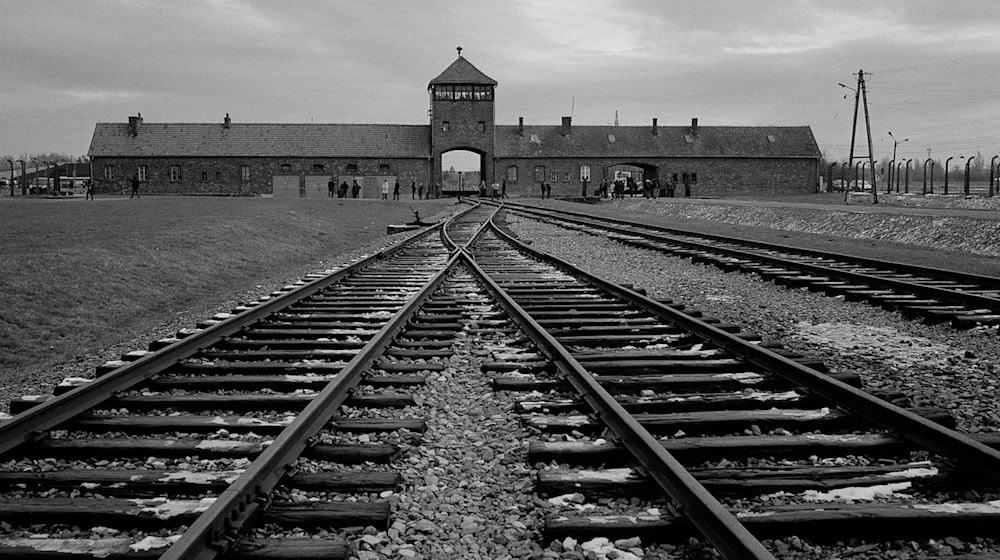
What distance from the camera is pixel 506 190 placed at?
75375mm

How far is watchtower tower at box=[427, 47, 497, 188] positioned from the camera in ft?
239

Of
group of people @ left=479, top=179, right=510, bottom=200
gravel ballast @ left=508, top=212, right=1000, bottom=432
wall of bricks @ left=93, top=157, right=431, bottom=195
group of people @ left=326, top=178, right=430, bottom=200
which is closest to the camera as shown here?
gravel ballast @ left=508, top=212, right=1000, bottom=432

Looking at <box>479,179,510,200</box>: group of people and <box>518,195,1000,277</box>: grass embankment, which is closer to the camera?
<box>518,195,1000,277</box>: grass embankment

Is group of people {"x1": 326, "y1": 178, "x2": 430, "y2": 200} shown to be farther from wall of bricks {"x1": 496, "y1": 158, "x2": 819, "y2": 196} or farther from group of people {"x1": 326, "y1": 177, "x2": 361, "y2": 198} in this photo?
wall of bricks {"x1": 496, "y1": 158, "x2": 819, "y2": 196}

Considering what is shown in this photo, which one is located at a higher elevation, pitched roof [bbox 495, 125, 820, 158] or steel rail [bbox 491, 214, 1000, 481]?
pitched roof [bbox 495, 125, 820, 158]

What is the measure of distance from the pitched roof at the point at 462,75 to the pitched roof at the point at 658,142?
5395 millimetres

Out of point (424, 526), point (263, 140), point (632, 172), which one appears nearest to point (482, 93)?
point (263, 140)

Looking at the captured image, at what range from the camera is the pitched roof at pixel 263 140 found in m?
73.0

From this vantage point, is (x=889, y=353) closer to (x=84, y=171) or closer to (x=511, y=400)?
(x=511, y=400)

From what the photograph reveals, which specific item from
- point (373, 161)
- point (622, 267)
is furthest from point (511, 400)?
point (373, 161)

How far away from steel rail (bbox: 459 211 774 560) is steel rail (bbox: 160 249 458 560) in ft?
4.77

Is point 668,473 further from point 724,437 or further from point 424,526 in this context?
point 424,526

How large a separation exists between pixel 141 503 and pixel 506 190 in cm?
7250

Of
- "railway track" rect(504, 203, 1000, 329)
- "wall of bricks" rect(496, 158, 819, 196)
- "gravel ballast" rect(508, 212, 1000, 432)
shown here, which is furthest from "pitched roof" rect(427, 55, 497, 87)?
"gravel ballast" rect(508, 212, 1000, 432)
